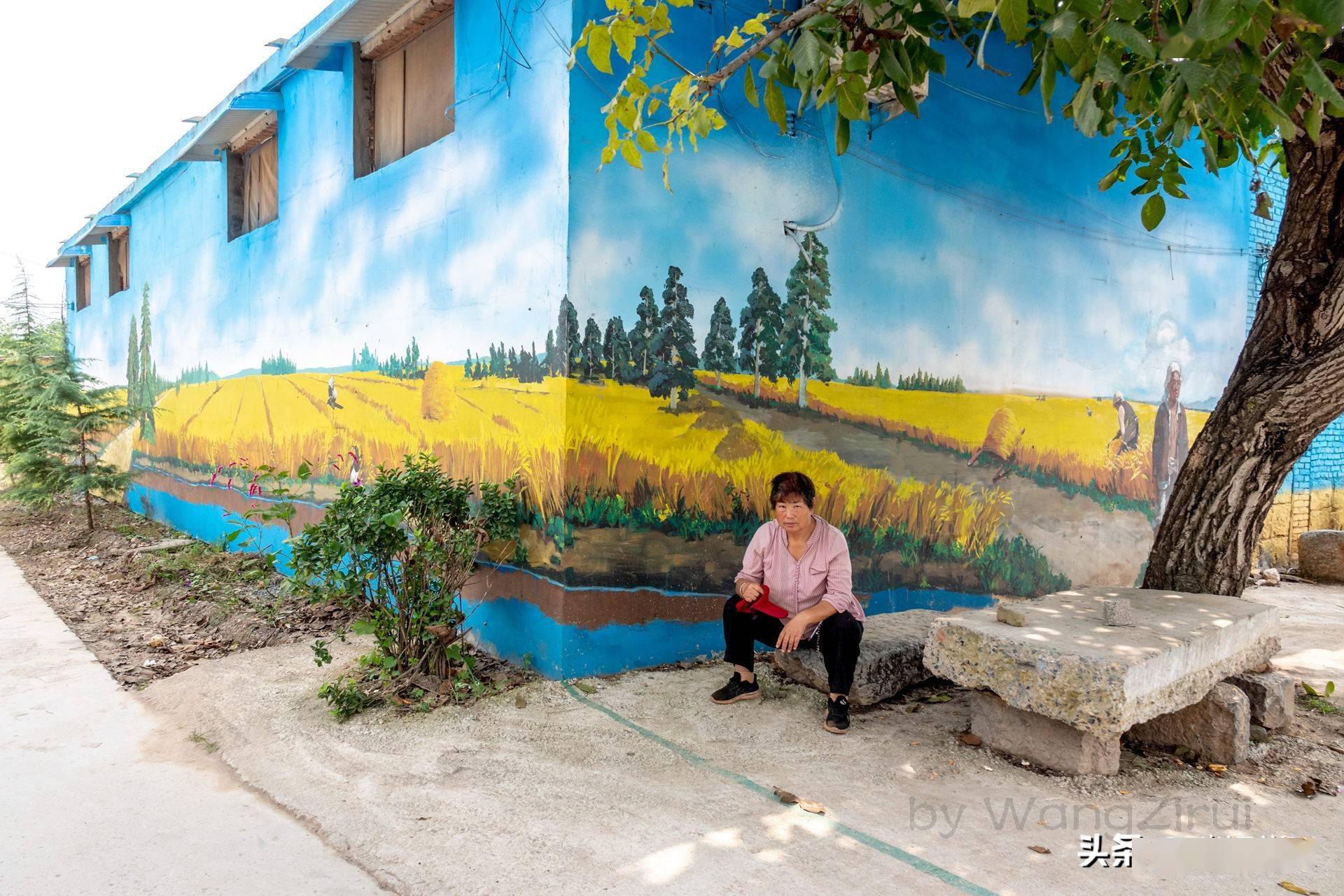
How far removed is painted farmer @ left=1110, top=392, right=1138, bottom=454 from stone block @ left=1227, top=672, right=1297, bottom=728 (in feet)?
12.9

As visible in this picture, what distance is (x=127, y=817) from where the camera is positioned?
129 inches

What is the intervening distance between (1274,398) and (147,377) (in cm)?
1187

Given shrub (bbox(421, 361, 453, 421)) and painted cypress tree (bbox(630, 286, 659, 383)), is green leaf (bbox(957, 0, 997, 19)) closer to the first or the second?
painted cypress tree (bbox(630, 286, 659, 383))

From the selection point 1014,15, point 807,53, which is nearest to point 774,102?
point 807,53

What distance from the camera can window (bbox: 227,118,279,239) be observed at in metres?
8.06

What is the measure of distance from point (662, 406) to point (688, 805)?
2.20m

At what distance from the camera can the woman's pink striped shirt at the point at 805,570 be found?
4.26m

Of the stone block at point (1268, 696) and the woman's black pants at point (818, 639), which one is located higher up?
the woman's black pants at point (818, 639)

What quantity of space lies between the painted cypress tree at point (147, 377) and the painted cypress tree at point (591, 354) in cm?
855

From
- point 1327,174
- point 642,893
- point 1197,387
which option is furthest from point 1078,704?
point 1197,387

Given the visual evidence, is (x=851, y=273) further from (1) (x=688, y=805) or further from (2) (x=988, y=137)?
(1) (x=688, y=805)

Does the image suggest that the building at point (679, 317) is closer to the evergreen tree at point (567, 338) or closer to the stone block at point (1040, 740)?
the evergreen tree at point (567, 338)

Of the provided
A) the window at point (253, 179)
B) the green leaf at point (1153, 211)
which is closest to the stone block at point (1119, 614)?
the green leaf at point (1153, 211)

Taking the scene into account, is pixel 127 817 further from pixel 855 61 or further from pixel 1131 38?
pixel 1131 38
